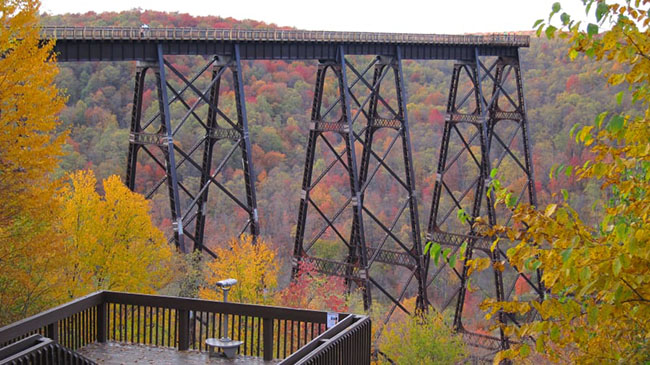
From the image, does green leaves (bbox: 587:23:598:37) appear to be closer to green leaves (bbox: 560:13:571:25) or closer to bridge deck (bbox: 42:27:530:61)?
green leaves (bbox: 560:13:571:25)

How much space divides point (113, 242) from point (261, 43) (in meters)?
6.26

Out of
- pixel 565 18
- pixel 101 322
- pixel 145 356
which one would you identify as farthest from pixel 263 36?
pixel 565 18

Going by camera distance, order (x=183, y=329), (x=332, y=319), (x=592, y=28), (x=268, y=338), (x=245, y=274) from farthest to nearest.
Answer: (x=245, y=274)
(x=183, y=329)
(x=268, y=338)
(x=332, y=319)
(x=592, y=28)

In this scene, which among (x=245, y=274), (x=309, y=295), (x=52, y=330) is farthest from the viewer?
(x=309, y=295)

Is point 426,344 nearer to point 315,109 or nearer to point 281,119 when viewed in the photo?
point 315,109

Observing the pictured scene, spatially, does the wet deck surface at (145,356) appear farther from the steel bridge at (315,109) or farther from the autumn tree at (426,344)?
the autumn tree at (426,344)

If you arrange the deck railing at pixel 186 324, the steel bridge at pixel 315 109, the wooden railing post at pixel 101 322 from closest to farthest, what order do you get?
the deck railing at pixel 186 324 < the wooden railing post at pixel 101 322 < the steel bridge at pixel 315 109

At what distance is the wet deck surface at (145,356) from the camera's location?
994cm

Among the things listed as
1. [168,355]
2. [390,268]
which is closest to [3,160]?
[168,355]

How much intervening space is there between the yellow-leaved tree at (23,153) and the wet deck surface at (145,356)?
4154 millimetres

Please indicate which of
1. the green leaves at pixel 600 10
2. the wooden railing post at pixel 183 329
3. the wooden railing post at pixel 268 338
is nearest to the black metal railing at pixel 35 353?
the wooden railing post at pixel 183 329

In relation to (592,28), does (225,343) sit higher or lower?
lower

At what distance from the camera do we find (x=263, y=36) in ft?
67.8

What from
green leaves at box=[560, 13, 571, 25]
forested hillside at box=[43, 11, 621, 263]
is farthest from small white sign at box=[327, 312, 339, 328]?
forested hillside at box=[43, 11, 621, 263]
